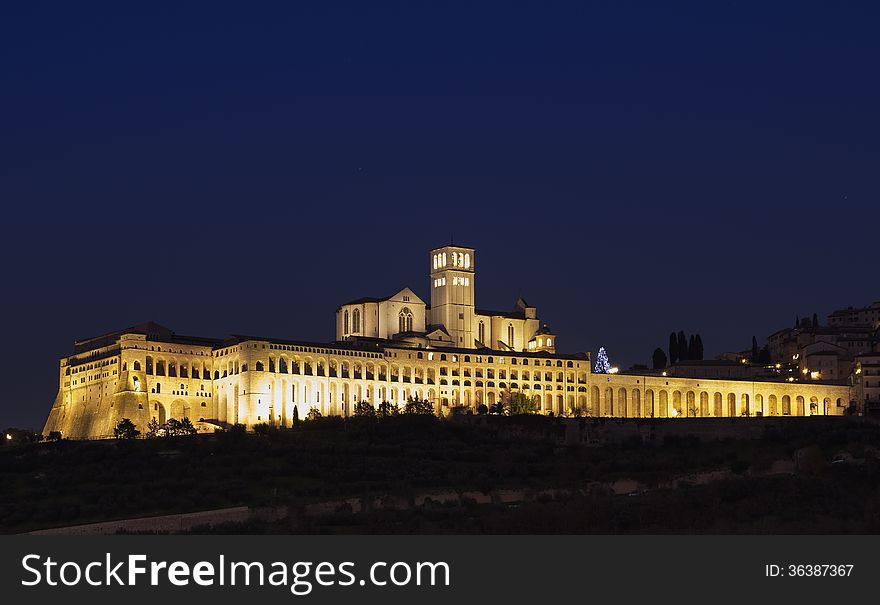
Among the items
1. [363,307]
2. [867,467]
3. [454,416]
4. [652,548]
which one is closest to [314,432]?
[454,416]

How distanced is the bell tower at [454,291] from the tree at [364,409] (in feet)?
53.2

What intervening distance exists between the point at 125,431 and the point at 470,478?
23.6 metres

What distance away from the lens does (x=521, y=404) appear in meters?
95.2

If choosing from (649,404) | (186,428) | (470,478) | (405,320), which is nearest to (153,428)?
(186,428)

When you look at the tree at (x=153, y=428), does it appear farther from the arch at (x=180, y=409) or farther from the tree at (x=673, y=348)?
the tree at (x=673, y=348)

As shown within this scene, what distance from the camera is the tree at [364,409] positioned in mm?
89419

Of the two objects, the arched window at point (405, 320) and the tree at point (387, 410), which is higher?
the arched window at point (405, 320)

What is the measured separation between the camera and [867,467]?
189 feet

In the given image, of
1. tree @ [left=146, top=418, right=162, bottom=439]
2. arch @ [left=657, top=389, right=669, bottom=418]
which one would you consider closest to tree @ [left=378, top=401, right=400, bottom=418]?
tree @ [left=146, top=418, right=162, bottom=439]

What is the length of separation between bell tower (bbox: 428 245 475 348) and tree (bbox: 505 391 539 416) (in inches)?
396

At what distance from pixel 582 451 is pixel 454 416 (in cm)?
1070

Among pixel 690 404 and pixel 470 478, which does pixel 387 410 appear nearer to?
pixel 690 404

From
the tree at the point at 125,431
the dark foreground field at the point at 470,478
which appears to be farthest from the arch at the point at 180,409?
the dark foreground field at the point at 470,478

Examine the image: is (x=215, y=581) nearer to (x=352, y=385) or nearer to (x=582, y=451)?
(x=582, y=451)
